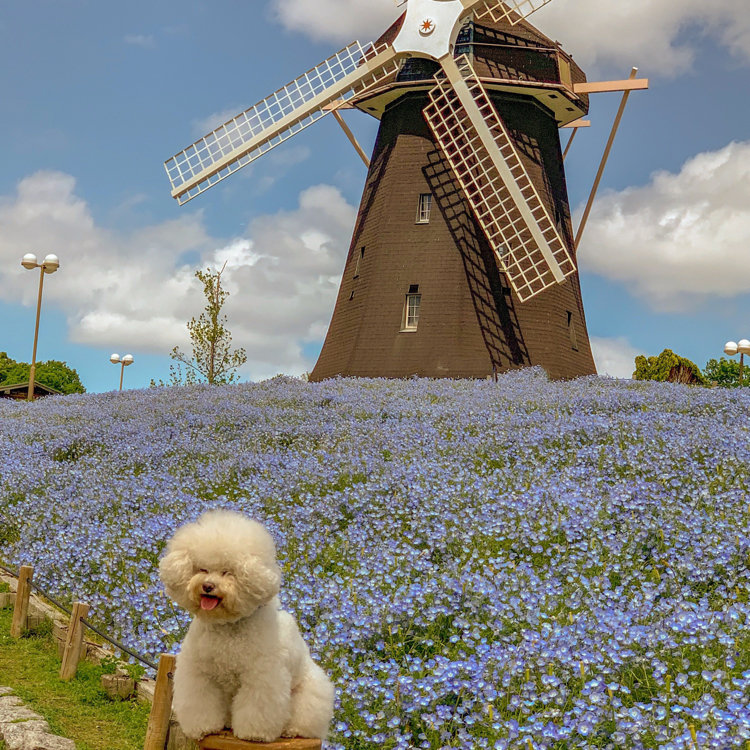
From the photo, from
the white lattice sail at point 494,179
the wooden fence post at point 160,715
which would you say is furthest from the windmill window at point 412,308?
the wooden fence post at point 160,715

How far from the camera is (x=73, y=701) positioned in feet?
23.2

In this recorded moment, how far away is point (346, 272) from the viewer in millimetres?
25391

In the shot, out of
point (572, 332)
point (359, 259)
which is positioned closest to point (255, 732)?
point (359, 259)

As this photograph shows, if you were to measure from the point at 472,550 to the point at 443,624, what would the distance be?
4.50 feet

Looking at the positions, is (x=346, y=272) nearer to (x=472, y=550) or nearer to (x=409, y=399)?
(x=409, y=399)

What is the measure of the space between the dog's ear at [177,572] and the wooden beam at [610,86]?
74.9ft

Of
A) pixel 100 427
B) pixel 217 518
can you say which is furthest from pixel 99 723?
pixel 100 427

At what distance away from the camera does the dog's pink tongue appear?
372 centimetres

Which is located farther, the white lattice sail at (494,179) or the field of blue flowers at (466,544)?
the white lattice sail at (494,179)

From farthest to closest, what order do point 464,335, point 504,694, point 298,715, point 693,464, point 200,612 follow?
1. point 464,335
2. point 693,464
3. point 504,694
4. point 298,715
5. point 200,612

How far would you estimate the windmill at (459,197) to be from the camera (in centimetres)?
2220

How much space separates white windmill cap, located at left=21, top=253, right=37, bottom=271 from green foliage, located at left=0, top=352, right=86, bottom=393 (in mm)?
48967

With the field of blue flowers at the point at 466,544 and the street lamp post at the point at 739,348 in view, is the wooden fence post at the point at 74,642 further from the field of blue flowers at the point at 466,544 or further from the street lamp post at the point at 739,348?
the street lamp post at the point at 739,348

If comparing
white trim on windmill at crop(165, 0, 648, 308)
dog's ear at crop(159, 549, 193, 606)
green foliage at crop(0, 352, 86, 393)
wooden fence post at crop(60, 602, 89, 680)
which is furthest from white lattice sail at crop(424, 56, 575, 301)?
green foliage at crop(0, 352, 86, 393)
